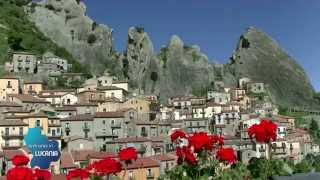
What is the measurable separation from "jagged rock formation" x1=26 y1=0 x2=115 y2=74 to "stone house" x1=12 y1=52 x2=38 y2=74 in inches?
743

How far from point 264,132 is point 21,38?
92944mm

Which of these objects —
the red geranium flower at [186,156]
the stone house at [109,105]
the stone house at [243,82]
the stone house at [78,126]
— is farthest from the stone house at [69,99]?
the red geranium flower at [186,156]

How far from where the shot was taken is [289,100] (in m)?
118

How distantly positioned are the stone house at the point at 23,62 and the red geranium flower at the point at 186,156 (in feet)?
261

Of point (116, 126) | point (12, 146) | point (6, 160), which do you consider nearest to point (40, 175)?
point (6, 160)

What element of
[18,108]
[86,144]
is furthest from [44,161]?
[18,108]

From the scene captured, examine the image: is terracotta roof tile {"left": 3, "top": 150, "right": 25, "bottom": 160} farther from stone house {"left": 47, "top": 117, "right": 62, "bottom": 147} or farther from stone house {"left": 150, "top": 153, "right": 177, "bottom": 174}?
stone house {"left": 150, "top": 153, "right": 177, "bottom": 174}

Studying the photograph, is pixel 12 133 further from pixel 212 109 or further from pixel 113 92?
pixel 212 109

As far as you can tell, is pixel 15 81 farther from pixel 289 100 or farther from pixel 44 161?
pixel 289 100

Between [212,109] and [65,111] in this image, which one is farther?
[212,109]

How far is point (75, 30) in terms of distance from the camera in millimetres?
111375

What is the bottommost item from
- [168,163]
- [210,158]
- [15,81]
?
[168,163]

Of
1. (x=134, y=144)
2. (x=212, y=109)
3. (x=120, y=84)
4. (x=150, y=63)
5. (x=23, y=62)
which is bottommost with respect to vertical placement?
(x=134, y=144)

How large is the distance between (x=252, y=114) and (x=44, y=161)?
126ft
